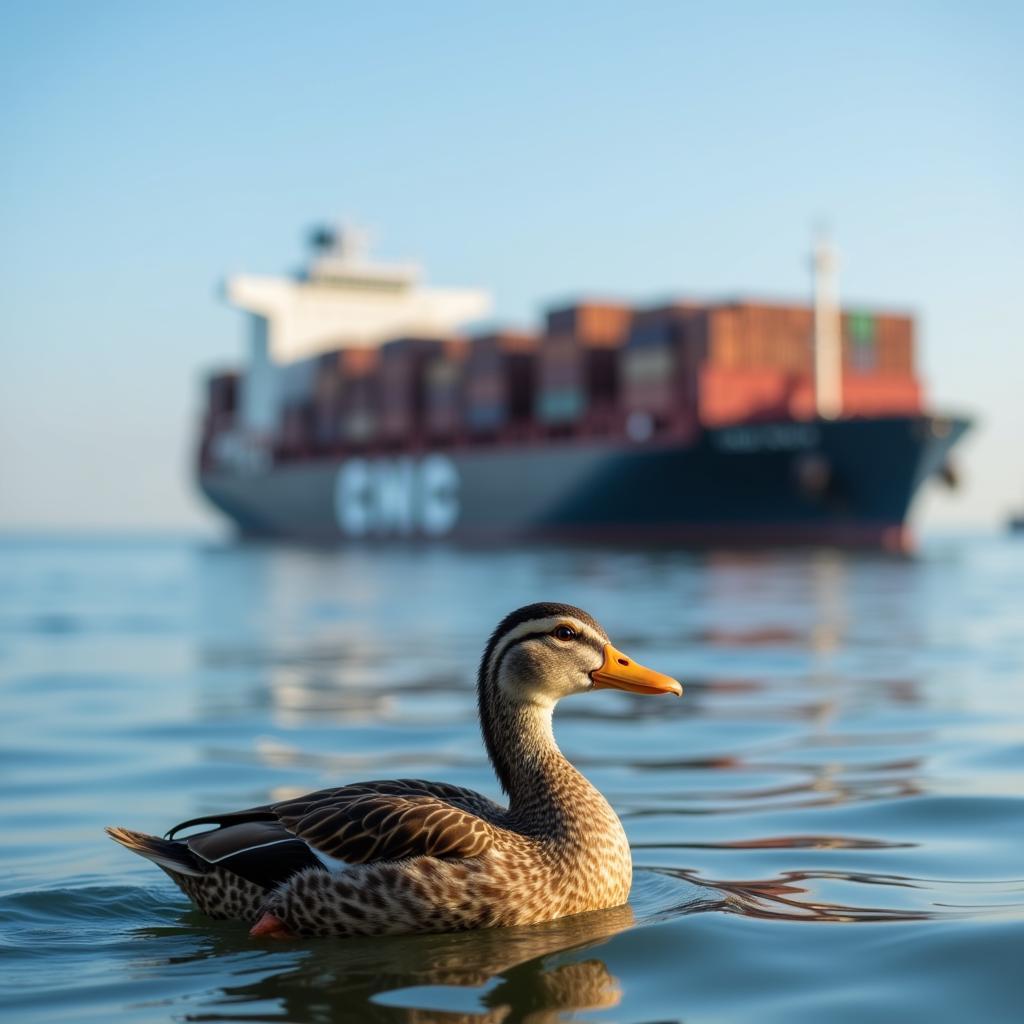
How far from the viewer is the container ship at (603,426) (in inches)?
1818

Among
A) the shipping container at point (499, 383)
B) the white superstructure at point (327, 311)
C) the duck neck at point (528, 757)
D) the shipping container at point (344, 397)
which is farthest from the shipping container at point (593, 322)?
the duck neck at point (528, 757)

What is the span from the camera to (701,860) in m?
6.11

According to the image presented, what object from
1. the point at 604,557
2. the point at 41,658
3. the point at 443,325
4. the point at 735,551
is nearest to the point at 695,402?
the point at 735,551

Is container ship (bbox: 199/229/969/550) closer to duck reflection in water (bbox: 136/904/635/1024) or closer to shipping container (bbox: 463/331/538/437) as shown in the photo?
shipping container (bbox: 463/331/538/437)

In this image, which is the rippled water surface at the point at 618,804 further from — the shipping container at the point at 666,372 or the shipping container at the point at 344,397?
the shipping container at the point at 344,397

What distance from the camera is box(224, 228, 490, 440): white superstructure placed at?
7219 cm

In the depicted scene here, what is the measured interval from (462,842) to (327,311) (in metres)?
70.8

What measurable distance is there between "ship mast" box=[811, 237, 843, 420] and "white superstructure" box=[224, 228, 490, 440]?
87.9 ft

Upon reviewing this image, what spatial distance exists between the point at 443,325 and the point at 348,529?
13.6 m

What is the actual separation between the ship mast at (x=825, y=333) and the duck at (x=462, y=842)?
42.4 meters

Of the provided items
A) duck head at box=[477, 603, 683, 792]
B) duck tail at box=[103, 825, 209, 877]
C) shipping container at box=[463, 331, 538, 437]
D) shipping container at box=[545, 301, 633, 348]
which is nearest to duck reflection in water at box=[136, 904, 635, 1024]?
duck tail at box=[103, 825, 209, 877]

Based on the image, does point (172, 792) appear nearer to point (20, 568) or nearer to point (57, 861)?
point (57, 861)

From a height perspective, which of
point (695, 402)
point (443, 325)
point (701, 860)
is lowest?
point (701, 860)

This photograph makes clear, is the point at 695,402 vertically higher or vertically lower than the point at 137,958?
higher
